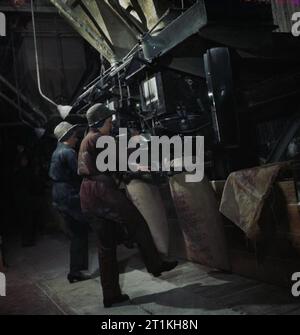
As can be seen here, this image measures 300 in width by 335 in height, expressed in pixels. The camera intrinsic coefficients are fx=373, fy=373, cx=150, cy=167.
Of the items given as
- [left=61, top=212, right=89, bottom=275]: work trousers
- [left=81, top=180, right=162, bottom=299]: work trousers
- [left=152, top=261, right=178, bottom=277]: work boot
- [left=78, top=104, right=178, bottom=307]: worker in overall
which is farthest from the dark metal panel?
[left=152, top=261, right=178, bottom=277]: work boot

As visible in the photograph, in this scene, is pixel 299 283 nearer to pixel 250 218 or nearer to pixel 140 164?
pixel 250 218

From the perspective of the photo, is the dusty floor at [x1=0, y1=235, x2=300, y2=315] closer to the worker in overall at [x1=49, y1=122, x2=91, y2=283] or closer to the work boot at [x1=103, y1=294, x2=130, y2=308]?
the work boot at [x1=103, y1=294, x2=130, y2=308]

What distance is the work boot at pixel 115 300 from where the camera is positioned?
4863 millimetres

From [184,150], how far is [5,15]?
10760 mm

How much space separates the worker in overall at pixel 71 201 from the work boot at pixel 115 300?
1794 millimetres

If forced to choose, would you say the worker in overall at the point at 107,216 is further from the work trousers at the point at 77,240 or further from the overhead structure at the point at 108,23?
the overhead structure at the point at 108,23

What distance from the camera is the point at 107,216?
4.82m

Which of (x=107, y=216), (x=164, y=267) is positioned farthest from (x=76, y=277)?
(x=107, y=216)

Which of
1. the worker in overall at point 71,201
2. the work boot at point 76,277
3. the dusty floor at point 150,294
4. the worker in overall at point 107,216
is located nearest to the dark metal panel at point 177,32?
the worker in overall at point 107,216

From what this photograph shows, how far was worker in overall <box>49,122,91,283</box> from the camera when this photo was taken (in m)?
6.62

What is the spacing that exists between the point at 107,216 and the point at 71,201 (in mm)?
2059

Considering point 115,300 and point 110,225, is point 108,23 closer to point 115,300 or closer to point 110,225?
point 110,225
